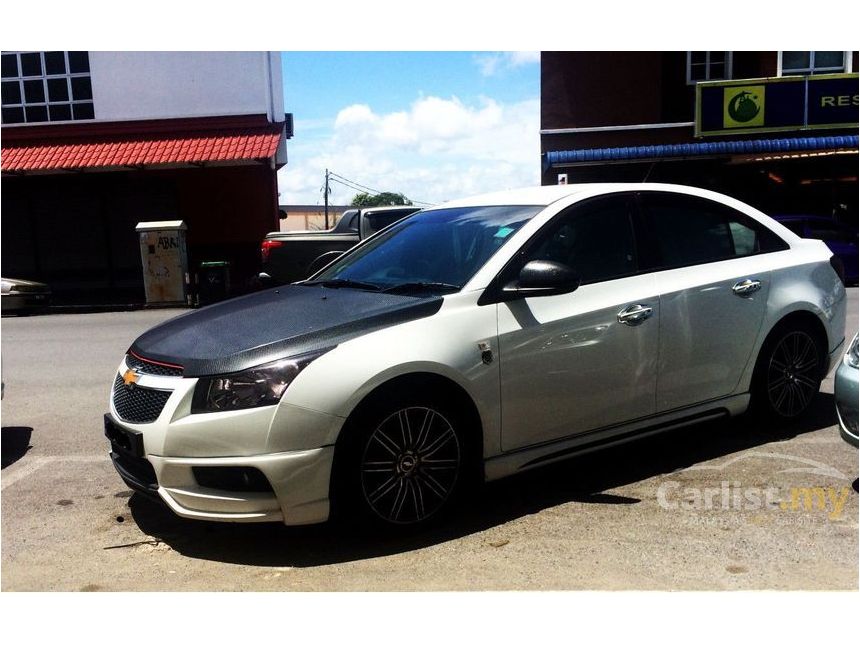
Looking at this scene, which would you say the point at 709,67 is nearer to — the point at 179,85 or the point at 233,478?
the point at 179,85

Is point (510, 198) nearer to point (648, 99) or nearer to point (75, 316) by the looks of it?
point (75, 316)

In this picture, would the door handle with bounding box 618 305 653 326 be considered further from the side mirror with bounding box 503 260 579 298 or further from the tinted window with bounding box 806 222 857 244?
the tinted window with bounding box 806 222 857 244

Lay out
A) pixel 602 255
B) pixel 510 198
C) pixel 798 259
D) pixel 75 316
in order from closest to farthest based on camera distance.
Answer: pixel 602 255
pixel 510 198
pixel 798 259
pixel 75 316

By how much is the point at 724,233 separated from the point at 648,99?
1728cm

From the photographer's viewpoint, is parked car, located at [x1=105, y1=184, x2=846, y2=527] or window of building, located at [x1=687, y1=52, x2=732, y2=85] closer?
parked car, located at [x1=105, y1=184, x2=846, y2=527]

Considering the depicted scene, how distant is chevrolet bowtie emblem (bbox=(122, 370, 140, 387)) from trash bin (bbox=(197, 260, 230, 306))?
1363cm

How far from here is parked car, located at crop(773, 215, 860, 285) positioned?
1623 centimetres

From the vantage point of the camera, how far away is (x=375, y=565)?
138 inches

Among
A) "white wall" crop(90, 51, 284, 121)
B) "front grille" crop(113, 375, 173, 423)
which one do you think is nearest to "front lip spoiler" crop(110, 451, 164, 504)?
"front grille" crop(113, 375, 173, 423)

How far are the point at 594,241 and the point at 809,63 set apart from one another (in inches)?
809

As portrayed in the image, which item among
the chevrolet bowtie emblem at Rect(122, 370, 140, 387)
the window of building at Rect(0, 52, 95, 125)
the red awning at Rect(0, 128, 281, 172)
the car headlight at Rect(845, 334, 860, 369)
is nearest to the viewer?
the chevrolet bowtie emblem at Rect(122, 370, 140, 387)

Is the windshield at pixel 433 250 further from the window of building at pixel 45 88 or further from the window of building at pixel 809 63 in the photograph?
the window of building at pixel 809 63

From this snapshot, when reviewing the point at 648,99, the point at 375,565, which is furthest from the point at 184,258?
the point at 375,565
